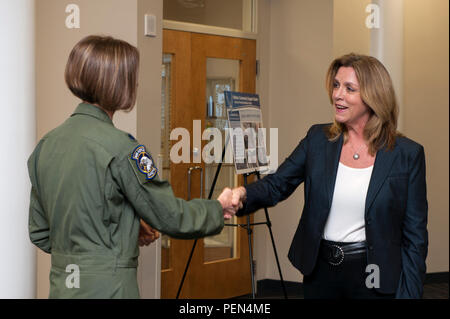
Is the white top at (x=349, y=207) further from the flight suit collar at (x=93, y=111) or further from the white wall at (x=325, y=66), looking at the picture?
the white wall at (x=325, y=66)

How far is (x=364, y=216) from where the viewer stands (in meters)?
2.42

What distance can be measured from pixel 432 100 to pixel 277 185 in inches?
160

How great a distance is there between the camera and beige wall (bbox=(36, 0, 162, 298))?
4.28m

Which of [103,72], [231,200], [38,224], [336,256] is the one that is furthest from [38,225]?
[336,256]

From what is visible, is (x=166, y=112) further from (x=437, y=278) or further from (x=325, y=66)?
(x=437, y=278)

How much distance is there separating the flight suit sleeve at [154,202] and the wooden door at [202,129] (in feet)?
9.88

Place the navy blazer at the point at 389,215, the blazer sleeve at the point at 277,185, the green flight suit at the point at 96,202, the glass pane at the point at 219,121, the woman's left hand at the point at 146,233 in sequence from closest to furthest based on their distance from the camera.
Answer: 1. the green flight suit at the point at 96,202
2. the woman's left hand at the point at 146,233
3. the navy blazer at the point at 389,215
4. the blazer sleeve at the point at 277,185
5. the glass pane at the point at 219,121

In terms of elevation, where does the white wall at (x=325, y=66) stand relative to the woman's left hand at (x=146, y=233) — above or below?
above

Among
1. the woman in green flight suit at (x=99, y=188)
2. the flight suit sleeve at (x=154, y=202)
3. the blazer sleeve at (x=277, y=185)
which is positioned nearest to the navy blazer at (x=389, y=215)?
the blazer sleeve at (x=277, y=185)

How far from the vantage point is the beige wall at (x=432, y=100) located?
245 inches

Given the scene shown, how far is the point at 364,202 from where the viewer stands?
2438 mm

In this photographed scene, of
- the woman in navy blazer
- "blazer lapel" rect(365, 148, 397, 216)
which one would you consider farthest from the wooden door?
"blazer lapel" rect(365, 148, 397, 216)

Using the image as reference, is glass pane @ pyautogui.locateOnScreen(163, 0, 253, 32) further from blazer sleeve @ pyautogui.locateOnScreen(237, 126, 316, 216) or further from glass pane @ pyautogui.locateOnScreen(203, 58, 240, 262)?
blazer sleeve @ pyautogui.locateOnScreen(237, 126, 316, 216)
